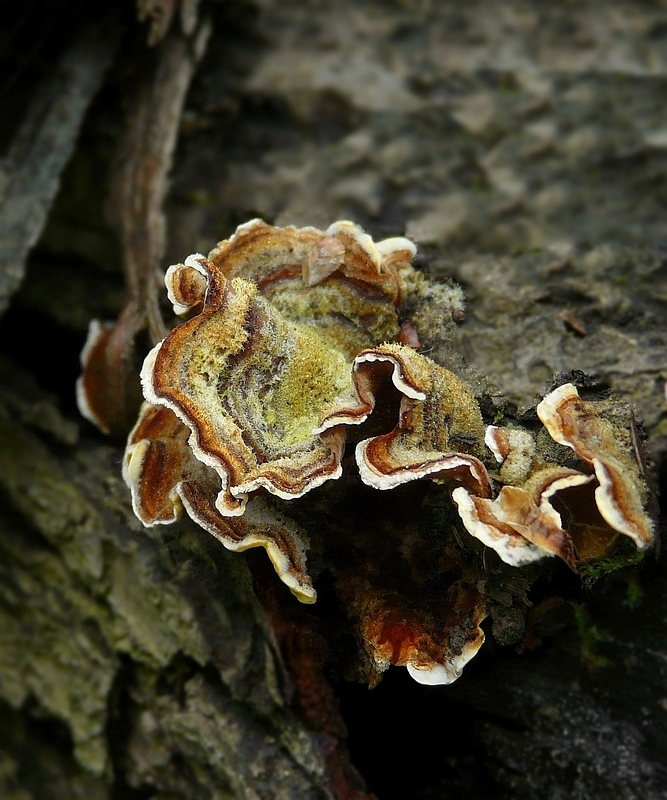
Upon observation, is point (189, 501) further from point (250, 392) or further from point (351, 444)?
point (351, 444)

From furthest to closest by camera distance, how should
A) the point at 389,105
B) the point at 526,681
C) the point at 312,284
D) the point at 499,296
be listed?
the point at 389,105, the point at 499,296, the point at 526,681, the point at 312,284

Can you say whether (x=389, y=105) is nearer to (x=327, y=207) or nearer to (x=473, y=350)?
Result: (x=327, y=207)

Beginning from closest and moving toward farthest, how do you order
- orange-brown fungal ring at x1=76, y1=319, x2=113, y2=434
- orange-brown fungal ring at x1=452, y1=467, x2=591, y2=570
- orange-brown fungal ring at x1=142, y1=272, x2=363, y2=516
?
orange-brown fungal ring at x1=452, y1=467, x2=591, y2=570
orange-brown fungal ring at x1=142, y1=272, x2=363, y2=516
orange-brown fungal ring at x1=76, y1=319, x2=113, y2=434

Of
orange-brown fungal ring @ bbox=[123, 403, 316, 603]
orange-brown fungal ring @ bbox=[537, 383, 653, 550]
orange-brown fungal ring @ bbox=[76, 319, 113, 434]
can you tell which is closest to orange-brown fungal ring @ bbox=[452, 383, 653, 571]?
orange-brown fungal ring @ bbox=[537, 383, 653, 550]

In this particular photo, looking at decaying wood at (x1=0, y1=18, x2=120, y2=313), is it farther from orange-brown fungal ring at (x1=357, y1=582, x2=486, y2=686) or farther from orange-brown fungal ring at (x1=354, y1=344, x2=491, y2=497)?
orange-brown fungal ring at (x1=357, y1=582, x2=486, y2=686)

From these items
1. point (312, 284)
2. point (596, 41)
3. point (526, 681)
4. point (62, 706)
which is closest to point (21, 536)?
point (62, 706)

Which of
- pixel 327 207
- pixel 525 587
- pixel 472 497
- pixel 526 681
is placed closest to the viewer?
pixel 472 497
